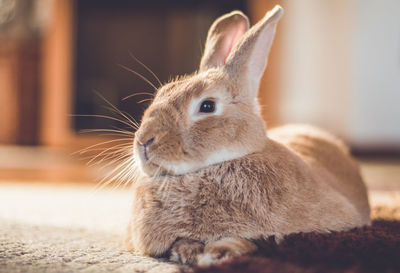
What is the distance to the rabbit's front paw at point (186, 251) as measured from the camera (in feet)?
2.47

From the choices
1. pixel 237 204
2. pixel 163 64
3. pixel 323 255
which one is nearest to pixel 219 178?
pixel 237 204

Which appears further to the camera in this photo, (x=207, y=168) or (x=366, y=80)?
(x=366, y=80)

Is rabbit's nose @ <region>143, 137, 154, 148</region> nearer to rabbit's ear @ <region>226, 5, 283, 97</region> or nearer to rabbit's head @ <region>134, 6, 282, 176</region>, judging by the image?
rabbit's head @ <region>134, 6, 282, 176</region>

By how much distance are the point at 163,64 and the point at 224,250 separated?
3.39 m

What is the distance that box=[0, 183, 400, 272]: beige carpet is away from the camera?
742 millimetres

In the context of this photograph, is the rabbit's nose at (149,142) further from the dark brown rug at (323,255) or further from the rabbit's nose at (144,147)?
the dark brown rug at (323,255)

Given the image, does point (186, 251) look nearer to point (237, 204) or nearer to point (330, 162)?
point (237, 204)

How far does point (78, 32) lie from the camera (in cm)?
414

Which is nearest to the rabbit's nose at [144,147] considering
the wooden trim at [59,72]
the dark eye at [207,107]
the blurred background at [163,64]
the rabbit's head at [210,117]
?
the rabbit's head at [210,117]

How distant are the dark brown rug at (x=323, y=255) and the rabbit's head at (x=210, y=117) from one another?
0.20 meters

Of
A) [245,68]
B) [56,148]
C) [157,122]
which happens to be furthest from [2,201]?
[56,148]

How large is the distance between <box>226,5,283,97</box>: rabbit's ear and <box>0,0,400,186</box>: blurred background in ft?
8.67

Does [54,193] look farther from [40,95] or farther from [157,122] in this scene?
[40,95]

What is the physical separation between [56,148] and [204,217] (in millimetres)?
3707
